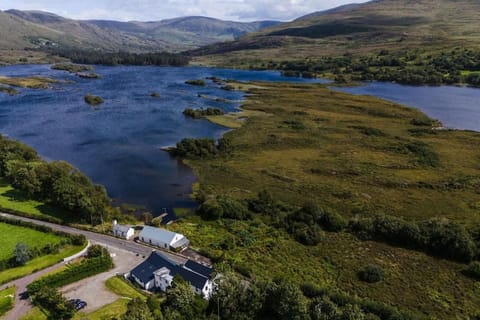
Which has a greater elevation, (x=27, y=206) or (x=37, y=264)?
(x=27, y=206)

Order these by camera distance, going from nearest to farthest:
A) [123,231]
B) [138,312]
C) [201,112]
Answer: [138,312]
[123,231]
[201,112]

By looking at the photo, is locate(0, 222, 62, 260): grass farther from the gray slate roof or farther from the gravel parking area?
the gray slate roof

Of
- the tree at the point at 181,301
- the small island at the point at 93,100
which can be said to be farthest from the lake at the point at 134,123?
the tree at the point at 181,301

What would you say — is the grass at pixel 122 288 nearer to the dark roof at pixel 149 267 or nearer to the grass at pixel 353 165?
the dark roof at pixel 149 267

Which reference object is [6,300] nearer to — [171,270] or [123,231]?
[123,231]

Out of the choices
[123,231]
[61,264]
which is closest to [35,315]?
[61,264]

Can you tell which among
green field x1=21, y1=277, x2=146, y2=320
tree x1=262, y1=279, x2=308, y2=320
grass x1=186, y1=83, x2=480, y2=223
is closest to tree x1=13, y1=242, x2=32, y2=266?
green field x1=21, y1=277, x2=146, y2=320
